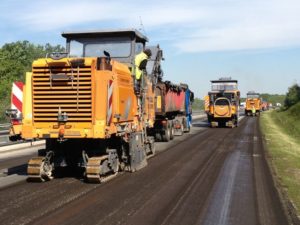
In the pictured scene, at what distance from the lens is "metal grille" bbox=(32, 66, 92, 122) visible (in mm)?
9750

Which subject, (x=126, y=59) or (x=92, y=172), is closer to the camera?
(x=92, y=172)

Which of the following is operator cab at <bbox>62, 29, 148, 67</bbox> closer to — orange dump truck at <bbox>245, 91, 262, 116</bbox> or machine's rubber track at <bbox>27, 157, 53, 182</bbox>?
machine's rubber track at <bbox>27, 157, 53, 182</bbox>

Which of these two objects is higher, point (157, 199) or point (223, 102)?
point (223, 102)

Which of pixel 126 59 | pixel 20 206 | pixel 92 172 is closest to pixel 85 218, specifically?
pixel 20 206

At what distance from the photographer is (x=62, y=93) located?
9859mm

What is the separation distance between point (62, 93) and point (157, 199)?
3.25 m

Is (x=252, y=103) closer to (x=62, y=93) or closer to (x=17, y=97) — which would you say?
(x=17, y=97)

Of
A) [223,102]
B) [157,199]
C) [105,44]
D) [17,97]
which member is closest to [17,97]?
[17,97]

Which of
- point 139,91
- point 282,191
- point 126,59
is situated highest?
point 126,59

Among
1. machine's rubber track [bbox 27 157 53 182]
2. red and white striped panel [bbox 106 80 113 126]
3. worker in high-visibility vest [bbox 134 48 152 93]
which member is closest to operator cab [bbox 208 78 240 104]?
worker in high-visibility vest [bbox 134 48 152 93]

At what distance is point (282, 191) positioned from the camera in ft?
30.8

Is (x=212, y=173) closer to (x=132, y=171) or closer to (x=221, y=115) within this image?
(x=132, y=171)

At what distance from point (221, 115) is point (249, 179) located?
870 inches

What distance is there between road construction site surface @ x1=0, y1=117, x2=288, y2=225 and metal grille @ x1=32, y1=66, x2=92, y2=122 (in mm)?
1565
